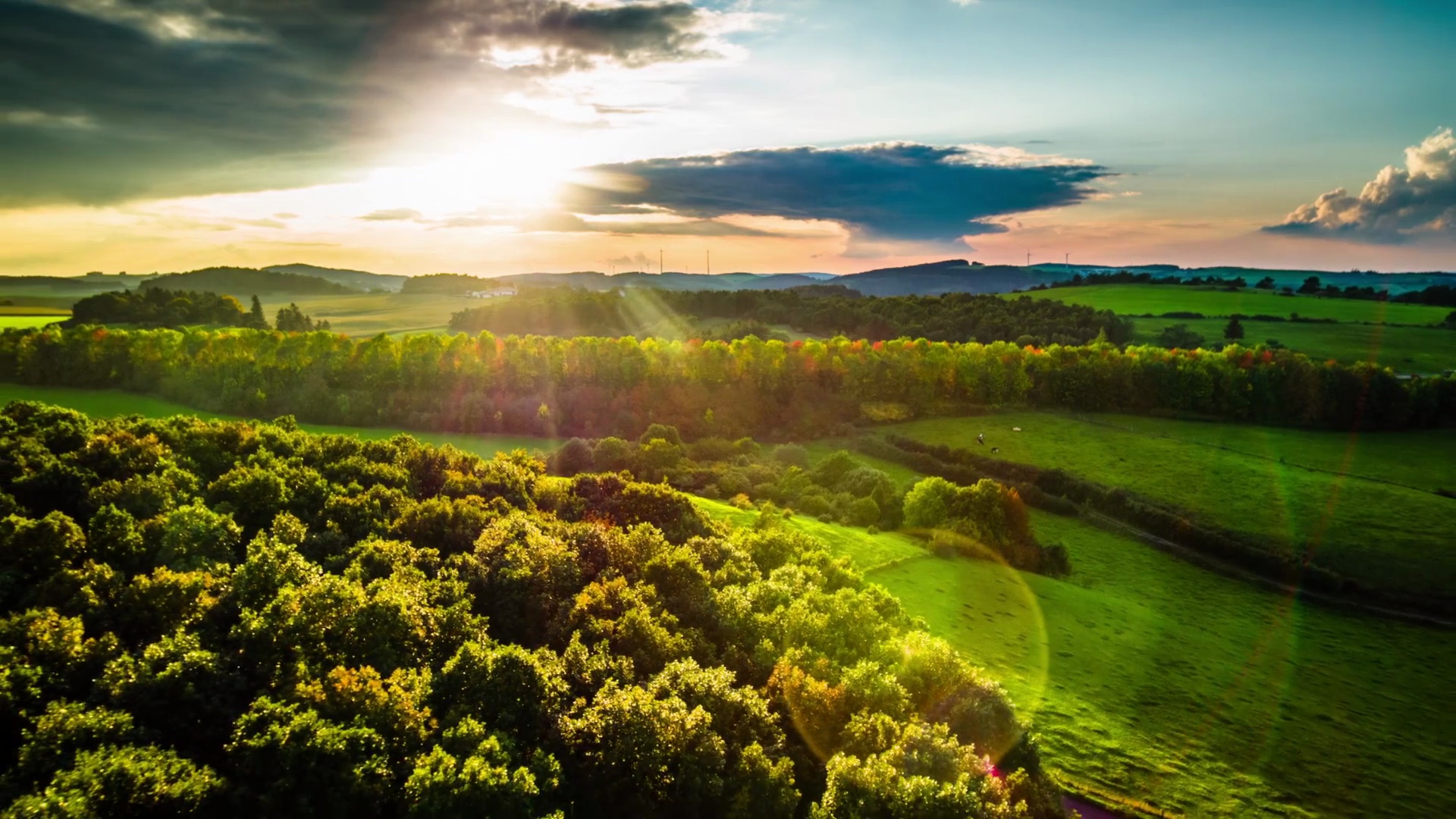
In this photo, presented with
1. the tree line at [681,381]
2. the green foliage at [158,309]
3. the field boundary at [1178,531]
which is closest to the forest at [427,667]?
the field boundary at [1178,531]

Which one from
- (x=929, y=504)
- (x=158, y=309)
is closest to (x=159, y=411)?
(x=158, y=309)

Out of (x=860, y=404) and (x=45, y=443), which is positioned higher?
(x=45, y=443)

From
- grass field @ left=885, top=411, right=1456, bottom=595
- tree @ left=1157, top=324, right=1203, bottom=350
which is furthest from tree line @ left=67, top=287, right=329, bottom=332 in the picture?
tree @ left=1157, top=324, right=1203, bottom=350

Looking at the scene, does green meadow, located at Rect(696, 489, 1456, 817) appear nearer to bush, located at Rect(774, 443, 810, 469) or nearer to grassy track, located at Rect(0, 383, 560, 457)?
bush, located at Rect(774, 443, 810, 469)

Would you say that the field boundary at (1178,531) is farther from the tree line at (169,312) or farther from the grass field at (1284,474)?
the tree line at (169,312)

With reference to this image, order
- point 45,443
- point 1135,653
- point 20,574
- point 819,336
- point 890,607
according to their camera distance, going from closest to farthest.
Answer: point 20,574
point 890,607
point 45,443
point 1135,653
point 819,336

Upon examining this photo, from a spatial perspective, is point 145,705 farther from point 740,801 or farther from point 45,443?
point 45,443

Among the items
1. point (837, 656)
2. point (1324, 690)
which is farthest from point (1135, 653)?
point (837, 656)
